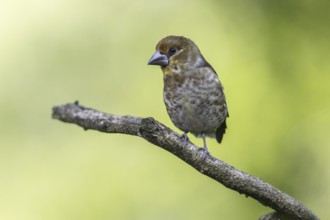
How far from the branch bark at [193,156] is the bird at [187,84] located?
606mm

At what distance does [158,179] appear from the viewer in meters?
6.81

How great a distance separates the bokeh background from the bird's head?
79.6 inches

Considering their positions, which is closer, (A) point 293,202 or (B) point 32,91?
(A) point 293,202

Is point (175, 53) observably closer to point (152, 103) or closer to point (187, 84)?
point (187, 84)

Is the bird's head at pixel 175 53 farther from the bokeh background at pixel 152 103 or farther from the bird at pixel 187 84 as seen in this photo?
the bokeh background at pixel 152 103

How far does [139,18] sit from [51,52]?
3.39 feet

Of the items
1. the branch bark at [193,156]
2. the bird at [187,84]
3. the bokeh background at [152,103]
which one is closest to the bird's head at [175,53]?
the bird at [187,84]

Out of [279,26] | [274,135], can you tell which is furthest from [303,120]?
[279,26]

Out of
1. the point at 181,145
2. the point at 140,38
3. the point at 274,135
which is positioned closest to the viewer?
the point at 181,145

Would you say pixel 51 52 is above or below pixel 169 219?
above

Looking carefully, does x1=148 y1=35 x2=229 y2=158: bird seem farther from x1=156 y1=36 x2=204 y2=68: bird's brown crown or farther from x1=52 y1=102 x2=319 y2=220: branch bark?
x1=52 y1=102 x2=319 y2=220: branch bark

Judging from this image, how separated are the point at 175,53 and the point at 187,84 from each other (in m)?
0.21

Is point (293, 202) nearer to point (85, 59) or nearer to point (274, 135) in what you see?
point (274, 135)

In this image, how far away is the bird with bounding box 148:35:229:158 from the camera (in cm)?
441
